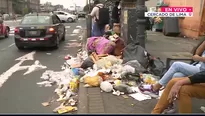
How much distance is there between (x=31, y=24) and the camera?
12031mm

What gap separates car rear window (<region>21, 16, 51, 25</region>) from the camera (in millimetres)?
12219

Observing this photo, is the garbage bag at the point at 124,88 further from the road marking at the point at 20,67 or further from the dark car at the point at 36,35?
the dark car at the point at 36,35

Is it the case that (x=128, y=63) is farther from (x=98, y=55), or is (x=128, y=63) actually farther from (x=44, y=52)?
(x=44, y=52)

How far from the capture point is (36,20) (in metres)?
12.4

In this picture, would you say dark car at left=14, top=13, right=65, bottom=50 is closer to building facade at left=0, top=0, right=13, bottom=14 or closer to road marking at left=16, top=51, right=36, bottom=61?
road marking at left=16, top=51, right=36, bottom=61

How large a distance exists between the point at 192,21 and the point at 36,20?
748 centimetres

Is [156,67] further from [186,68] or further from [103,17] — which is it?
[103,17]

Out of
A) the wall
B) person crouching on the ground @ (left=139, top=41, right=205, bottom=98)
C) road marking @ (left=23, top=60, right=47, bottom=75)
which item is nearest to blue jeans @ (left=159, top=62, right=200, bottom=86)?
person crouching on the ground @ (left=139, top=41, right=205, bottom=98)

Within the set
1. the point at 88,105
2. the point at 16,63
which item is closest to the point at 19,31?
the point at 16,63

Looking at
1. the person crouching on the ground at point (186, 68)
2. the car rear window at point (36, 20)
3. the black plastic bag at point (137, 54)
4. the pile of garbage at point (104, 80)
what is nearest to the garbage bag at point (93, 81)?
the pile of garbage at point (104, 80)

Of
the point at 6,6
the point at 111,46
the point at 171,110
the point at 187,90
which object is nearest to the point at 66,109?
the point at 171,110

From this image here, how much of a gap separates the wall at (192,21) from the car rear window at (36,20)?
6.84 m

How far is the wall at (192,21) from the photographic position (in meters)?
13.5

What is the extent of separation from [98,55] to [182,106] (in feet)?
13.9
